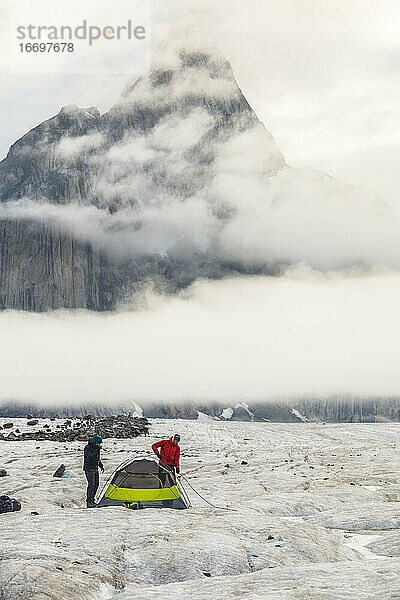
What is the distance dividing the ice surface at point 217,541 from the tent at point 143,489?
1144 mm

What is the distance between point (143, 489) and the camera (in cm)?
2350

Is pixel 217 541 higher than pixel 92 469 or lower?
lower

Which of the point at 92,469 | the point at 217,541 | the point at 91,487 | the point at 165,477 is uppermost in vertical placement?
the point at 92,469

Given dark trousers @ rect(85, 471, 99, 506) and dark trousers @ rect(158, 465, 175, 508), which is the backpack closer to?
dark trousers @ rect(85, 471, 99, 506)

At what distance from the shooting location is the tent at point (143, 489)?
23203mm

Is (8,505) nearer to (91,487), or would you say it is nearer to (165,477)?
(91,487)

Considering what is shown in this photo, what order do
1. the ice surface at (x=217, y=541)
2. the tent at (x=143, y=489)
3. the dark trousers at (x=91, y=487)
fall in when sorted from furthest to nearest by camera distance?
1. the dark trousers at (x=91, y=487)
2. the tent at (x=143, y=489)
3. the ice surface at (x=217, y=541)

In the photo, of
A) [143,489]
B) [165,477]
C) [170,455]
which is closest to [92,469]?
[143,489]

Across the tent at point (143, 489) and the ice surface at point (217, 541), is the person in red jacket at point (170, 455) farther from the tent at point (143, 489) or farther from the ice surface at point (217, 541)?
the ice surface at point (217, 541)

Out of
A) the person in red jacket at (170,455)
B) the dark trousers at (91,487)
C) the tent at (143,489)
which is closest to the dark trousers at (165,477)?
the tent at (143,489)

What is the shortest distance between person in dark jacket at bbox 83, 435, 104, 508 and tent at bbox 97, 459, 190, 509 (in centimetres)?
76

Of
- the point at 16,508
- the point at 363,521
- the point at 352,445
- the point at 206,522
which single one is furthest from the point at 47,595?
the point at 352,445

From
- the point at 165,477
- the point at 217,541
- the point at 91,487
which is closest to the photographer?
the point at 217,541

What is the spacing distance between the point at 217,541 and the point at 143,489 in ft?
21.1
